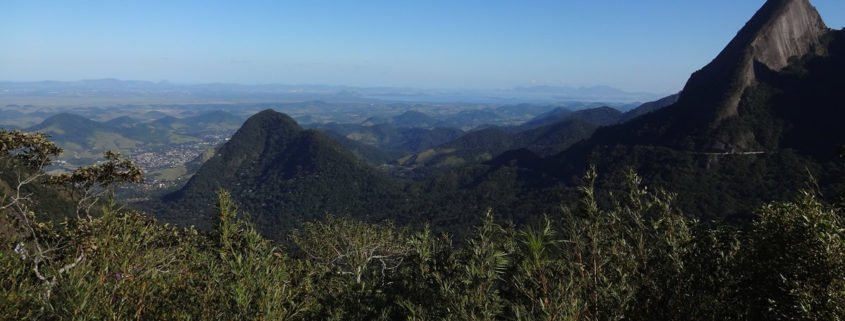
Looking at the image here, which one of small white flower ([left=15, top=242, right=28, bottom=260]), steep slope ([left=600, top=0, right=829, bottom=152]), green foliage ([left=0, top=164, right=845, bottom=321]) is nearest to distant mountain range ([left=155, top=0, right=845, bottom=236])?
steep slope ([left=600, top=0, right=829, bottom=152])

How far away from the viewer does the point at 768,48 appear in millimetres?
139625

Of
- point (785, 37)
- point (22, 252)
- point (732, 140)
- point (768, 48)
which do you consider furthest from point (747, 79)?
point (22, 252)

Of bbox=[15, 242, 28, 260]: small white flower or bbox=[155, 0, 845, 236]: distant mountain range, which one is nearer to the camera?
bbox=[15, 242, 28, 260]: small white flower

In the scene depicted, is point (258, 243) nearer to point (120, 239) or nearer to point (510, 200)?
point (120, 239)

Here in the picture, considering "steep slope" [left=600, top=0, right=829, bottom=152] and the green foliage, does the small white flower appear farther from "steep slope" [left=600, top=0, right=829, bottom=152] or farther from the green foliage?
"steep slope" [left=600, top=0, right=829, bottom=152]

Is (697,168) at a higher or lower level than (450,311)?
lower

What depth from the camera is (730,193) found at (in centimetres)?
10981

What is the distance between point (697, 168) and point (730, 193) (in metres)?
18.4

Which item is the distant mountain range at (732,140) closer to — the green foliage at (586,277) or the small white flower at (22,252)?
the green foliage at (586,277)

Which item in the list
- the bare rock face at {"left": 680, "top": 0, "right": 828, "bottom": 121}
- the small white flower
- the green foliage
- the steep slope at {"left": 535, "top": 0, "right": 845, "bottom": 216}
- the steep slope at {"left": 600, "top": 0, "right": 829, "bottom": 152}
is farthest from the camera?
the bare rock face at {"left": 680, "top": 0, "right": 828, "bottom": 121}

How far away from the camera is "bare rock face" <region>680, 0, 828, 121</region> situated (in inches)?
5428

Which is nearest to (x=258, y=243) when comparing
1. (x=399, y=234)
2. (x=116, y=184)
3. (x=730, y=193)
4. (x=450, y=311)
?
(x=450, y=311)

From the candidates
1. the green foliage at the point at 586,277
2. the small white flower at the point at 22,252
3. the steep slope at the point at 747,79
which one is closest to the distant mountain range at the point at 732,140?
the steep slope at the point at 747,79

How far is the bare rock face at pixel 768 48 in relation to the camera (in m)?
138
